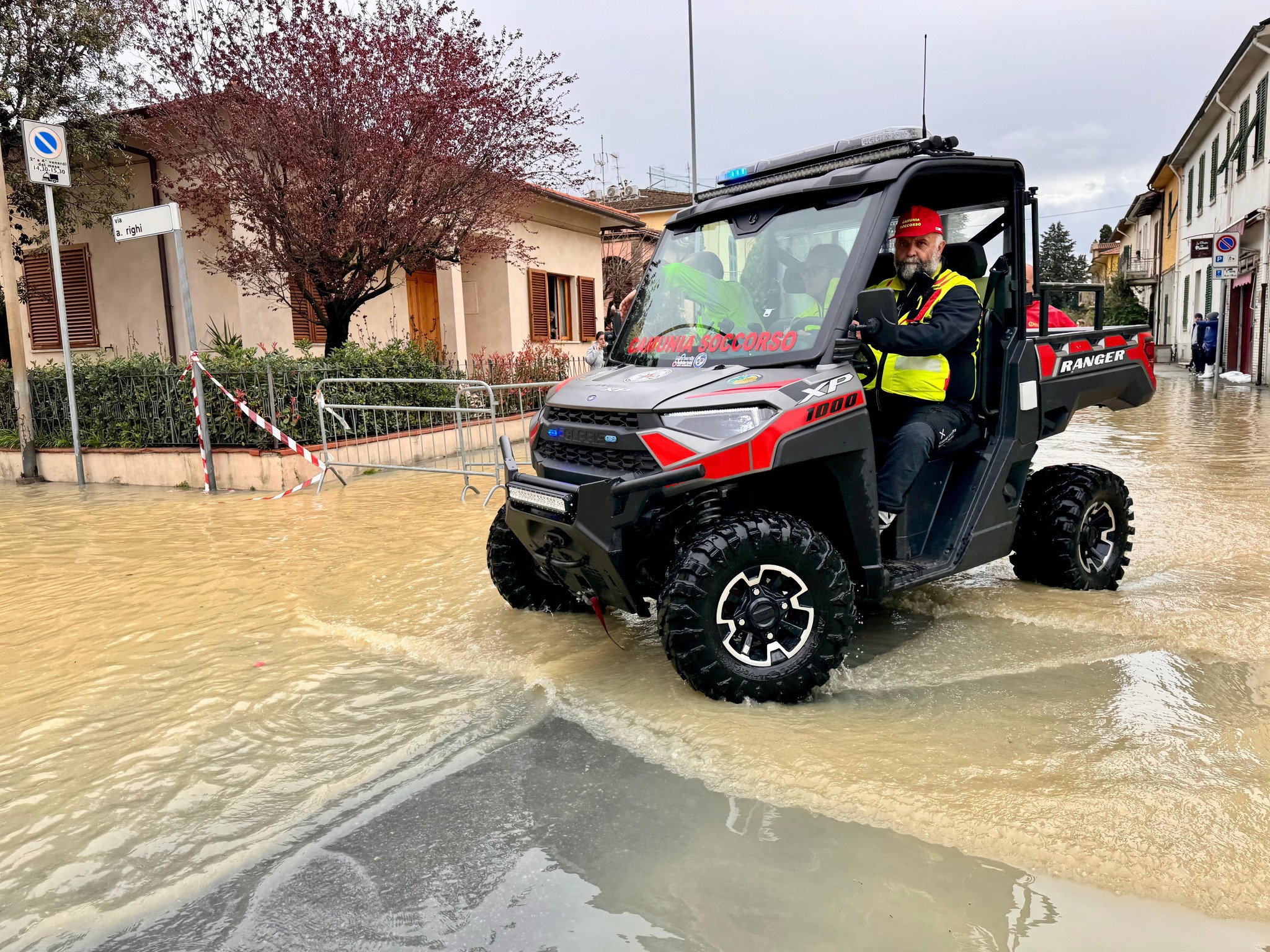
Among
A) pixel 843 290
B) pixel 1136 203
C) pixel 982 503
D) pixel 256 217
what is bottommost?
pixel 982 503

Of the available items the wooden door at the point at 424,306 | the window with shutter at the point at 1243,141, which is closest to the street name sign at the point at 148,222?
the wooden door at the point at 424,306

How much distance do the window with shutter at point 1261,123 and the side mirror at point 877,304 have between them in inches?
865

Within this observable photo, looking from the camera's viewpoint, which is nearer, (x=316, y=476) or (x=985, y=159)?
(x=985, y=159)

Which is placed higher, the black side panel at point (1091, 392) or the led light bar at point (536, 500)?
the black side panel at point (1091, 392)

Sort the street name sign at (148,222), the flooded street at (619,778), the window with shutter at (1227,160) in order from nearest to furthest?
1. the flooded street at (619,778)
2. the street name sign at (148,222)
3. the window with shutter at (1227,160)

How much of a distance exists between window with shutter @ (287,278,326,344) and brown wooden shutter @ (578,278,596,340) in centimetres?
811

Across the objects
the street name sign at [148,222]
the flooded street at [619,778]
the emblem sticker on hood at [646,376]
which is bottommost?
the flooded street at [619,778]

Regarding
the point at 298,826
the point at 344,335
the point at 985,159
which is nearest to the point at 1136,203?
the point at 344,335

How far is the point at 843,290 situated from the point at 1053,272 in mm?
97384

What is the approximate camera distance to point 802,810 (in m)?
3.01

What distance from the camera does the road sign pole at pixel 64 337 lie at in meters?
10.1

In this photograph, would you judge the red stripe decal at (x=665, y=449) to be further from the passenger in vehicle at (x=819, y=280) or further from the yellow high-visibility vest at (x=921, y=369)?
the yellow high-visibility vest at (x=921, y=369)

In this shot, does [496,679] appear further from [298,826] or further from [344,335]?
[344,335]

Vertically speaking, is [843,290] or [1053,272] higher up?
[1053,272]
